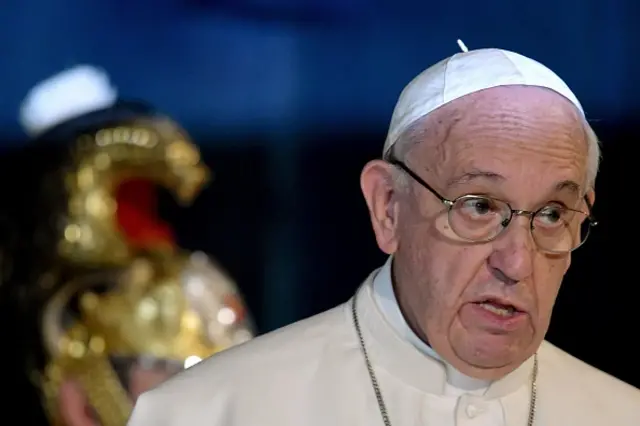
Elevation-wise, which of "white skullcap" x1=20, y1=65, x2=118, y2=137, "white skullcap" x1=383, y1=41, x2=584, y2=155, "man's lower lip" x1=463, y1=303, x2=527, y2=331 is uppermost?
"white skullcap" x1=20, y1=65, x2=118, y2=137

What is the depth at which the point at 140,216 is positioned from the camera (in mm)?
3195

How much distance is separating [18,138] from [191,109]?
0.53 m

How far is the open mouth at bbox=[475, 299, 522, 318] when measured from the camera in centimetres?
172

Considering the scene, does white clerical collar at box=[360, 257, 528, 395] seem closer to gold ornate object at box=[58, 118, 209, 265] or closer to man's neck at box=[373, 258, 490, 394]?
man's neck at box=[373, 258, 490, 394]

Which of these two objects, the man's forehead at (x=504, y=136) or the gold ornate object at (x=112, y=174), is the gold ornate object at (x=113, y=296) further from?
the man's forehead at (x=504, y=136)

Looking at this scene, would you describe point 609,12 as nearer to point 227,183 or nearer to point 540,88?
point 227,183

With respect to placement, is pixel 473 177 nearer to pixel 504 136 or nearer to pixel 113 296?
pixel 504 136

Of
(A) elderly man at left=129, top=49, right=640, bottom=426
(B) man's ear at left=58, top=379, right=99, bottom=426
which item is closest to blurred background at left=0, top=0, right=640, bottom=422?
(B) man's ear at left=58, top=379, right=99, bottom=426

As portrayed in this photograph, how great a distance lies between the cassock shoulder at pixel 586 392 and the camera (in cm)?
202

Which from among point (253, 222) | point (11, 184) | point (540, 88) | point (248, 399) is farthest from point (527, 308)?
point (11, 184)

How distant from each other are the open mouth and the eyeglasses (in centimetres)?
11

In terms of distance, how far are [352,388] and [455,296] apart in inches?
13.0

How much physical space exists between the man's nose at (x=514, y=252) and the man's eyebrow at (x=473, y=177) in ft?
0.25

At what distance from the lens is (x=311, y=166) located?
10.9 ft
